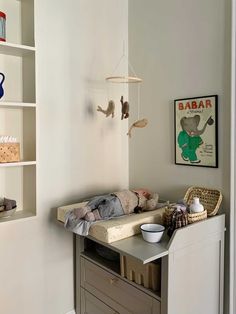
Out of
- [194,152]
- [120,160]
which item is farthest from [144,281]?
[120,160]

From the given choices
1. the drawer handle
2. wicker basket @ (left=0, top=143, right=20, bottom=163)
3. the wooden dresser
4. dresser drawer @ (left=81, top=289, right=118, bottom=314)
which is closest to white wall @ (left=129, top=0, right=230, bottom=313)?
the wooden dresser

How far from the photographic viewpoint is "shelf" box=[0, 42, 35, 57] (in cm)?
167

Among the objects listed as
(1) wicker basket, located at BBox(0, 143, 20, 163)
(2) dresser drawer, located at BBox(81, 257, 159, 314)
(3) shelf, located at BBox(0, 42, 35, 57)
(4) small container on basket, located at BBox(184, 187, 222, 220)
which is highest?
(3) shelf, located at BBox(0, 42, 35, 57)

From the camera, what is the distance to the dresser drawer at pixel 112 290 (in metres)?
1.56

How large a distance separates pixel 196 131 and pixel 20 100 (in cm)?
113

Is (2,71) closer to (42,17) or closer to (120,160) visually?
(42,17)

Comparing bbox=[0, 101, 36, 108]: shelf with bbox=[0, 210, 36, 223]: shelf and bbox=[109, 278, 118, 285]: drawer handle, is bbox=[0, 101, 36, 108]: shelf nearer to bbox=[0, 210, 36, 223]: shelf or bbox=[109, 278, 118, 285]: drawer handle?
bbox=[0, 210, 36, 223]: shelf

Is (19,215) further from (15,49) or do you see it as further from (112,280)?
(15,49)

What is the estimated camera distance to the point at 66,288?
6.87 ft

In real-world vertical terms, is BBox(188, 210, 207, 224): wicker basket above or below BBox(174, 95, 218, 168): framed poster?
below

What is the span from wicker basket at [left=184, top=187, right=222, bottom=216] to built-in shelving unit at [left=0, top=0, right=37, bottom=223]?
0.98 m

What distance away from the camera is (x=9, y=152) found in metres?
1.74

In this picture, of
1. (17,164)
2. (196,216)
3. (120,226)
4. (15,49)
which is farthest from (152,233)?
(15,49)

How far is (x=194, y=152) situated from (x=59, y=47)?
3.65 feet
